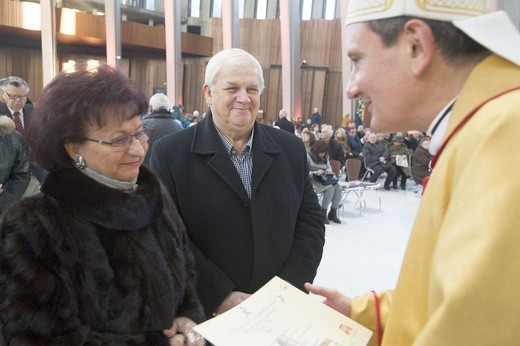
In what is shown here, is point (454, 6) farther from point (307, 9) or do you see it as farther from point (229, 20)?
point (307, 9)

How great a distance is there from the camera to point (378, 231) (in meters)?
6.35

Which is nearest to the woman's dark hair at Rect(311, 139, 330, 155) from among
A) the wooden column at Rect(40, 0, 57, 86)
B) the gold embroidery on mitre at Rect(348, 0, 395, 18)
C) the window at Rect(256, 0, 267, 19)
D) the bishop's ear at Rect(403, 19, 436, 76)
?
the gold embroidery on mitre at Rect(348, 0, 395, 18)

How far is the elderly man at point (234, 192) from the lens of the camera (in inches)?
71.8

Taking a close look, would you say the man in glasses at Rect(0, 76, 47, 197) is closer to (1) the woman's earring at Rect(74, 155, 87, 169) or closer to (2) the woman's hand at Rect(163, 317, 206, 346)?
(1) the woman's earring at Rect(74, 155, 87, 169)

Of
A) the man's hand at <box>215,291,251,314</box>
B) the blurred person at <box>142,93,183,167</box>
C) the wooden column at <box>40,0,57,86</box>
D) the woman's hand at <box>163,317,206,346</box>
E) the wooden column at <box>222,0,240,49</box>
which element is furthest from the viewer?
the wooden column at <box>40,0,57,86</box>

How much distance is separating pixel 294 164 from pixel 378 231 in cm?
466

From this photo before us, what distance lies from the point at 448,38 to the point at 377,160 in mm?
9431

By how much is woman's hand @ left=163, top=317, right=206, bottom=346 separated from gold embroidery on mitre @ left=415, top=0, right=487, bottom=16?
1.22m

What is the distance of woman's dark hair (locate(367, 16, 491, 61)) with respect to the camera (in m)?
0.78

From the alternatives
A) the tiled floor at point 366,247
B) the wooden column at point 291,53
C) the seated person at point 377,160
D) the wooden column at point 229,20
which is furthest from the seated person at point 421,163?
the wooden column at point 229,20

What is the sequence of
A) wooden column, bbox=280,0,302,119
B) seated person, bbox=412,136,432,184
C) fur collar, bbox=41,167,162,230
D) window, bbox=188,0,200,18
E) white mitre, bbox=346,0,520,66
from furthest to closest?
window, bbox=188,0,200,18 < wooden column, bbox=280,0,302,119 < seated person, bbox=412,136,432,184 < fur collar, bbox=41,167,162,230 < white mitre, bbox=346,0,520,66

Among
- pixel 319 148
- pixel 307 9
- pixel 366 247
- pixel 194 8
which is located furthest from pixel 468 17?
pixel 194 8

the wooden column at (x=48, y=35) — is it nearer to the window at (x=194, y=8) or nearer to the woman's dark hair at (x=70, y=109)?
the window at (x=194, y=8)

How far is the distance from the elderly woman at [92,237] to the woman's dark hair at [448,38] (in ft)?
3.09
